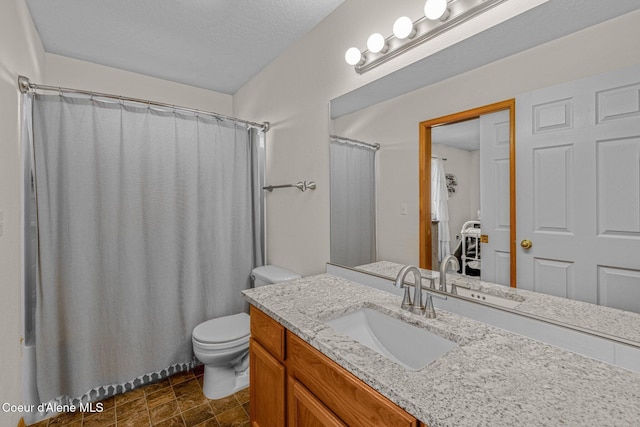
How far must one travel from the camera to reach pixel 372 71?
146 cm

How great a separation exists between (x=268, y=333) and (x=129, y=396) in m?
1.38

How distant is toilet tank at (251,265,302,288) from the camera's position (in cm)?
201

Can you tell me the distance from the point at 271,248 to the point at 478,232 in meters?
1.70

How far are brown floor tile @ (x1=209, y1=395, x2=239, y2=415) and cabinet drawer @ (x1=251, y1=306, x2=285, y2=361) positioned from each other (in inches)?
30.3

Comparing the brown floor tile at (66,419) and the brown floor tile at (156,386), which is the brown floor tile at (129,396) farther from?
the brown floor tile at (66,419)

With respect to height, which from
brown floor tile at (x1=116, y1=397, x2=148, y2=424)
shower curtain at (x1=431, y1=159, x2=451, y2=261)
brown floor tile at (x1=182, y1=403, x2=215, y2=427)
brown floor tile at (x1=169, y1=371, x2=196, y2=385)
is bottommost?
brown floor tile at (x1=182, y1=403, x2=215, y2=427)

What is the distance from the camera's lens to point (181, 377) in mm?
2023

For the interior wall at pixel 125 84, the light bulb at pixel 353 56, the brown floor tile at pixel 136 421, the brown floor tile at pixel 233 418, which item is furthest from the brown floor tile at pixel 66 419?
the light bulb at pixel 353 56

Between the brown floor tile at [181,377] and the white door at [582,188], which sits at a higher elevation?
the white door at [582,188]

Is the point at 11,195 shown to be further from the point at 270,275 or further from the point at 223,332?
the point at 270,275

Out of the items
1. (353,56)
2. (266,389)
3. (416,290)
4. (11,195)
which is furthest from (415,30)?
(11,195)


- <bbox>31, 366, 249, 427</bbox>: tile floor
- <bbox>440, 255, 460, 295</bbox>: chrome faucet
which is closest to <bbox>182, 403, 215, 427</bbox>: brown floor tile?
<bbox>31, 366, 249, 427</bbox>: tile floor

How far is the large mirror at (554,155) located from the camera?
0.76m

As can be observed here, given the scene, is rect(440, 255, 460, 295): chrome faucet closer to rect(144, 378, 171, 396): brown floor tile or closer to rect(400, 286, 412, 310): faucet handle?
rect(400, 286, 412, 310): faucet handle
